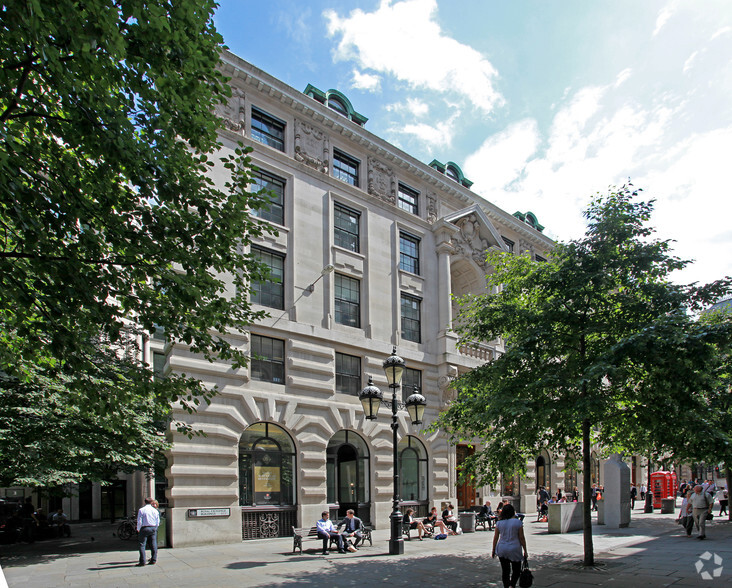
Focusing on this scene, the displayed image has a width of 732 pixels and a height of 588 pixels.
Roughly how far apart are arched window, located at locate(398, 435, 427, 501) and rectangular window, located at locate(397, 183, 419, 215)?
11381mm

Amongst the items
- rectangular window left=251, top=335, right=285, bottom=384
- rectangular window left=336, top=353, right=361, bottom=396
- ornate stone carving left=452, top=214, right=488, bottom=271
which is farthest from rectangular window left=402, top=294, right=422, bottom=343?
rectangular window left=251, top=335, right=285, bottom=384

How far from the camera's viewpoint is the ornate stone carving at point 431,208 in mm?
30297

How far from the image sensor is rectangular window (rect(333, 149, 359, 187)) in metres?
26.5

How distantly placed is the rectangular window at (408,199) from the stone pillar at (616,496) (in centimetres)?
1499

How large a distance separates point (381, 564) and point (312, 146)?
17132 mm

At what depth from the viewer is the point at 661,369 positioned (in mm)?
12102

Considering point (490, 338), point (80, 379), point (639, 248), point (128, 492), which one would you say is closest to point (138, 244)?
point (80, 379)

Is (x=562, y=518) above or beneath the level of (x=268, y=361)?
beneath

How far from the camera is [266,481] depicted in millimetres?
21078

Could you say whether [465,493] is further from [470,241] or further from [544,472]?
[470,241]

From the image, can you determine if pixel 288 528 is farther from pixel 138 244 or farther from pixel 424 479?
pixel 138 244

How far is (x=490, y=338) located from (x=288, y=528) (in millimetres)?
10966

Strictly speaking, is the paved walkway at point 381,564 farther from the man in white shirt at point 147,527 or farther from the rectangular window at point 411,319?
the rectangular window at point 411,319

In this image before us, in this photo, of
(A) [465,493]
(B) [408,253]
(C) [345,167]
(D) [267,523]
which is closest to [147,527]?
(D) [267,523]
